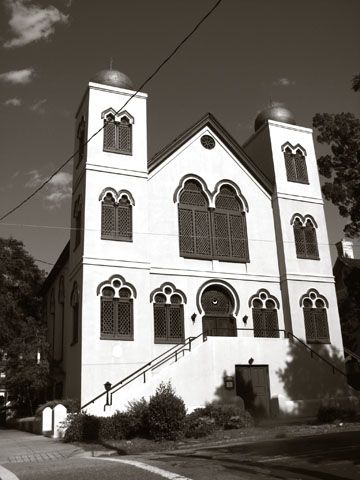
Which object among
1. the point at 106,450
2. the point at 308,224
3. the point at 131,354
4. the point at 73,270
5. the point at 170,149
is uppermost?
the point at 170,149

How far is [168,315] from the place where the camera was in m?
22.2

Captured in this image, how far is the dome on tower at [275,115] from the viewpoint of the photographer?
28188 millimetres

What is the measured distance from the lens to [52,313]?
91.4 feet

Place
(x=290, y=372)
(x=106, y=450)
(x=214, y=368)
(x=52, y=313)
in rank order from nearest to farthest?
(x=106, y=450), (x=214, y=368), (x=290, y=372), (x=52, y=313)

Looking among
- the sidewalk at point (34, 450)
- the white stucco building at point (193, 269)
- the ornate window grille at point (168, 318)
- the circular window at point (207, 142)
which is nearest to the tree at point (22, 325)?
the white stucco building at point (193, 269)

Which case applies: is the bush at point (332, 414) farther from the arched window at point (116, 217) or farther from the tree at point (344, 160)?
the arched window at point (116, 217)

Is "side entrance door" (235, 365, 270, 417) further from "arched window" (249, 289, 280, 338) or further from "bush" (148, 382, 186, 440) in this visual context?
"bush" (148, 382, 186, 440)

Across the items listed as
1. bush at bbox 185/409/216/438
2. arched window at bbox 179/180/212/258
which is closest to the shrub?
bush at bbox 185/409/216/438

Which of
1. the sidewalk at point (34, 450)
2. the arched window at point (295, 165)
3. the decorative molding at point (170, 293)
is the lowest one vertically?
the sidewalk at point (34, 450)

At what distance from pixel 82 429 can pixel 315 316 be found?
12.7 meters

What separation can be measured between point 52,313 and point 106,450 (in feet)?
48.9

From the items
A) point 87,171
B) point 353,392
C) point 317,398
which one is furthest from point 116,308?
point 353,392

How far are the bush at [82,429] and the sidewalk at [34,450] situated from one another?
419mm

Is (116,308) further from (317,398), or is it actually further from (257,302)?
(317,398)
